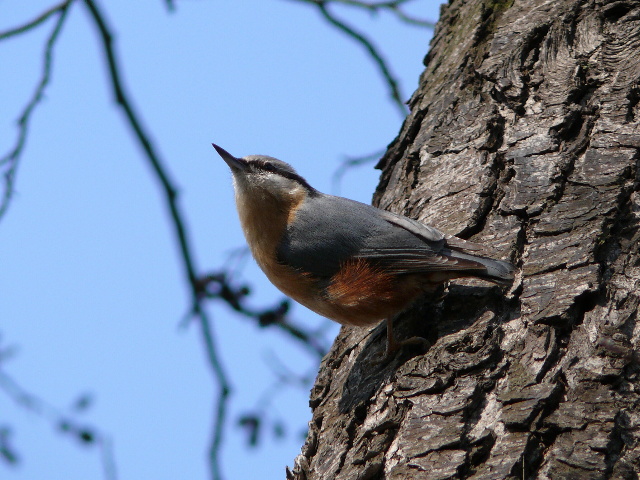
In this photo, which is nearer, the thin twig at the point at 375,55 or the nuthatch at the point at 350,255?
the nuthatch at the point at 350,255

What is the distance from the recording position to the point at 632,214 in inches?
105

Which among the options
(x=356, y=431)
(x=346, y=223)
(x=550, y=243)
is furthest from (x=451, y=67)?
(x=356, y=431)

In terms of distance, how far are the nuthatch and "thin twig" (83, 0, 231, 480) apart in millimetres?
419

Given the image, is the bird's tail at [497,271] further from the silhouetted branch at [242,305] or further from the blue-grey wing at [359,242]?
the silhouetted branch at [242,305]

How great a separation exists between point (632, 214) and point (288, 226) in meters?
1.65

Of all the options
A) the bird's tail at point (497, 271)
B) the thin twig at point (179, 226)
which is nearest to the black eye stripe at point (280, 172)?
the thin twig at point (179, 226)

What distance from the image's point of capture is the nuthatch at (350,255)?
2959mm

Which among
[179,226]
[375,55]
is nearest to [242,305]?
[179,226]

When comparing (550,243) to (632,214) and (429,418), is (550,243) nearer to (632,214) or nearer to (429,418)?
(632,214)

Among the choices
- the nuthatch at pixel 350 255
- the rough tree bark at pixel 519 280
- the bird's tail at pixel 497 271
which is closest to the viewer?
the rough tree bark at pixel 519 280

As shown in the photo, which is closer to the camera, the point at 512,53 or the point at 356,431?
the point at 356,431

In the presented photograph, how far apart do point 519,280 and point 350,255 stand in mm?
845

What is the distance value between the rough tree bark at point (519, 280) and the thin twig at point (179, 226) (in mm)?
661

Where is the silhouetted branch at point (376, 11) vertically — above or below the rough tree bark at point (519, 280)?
above
